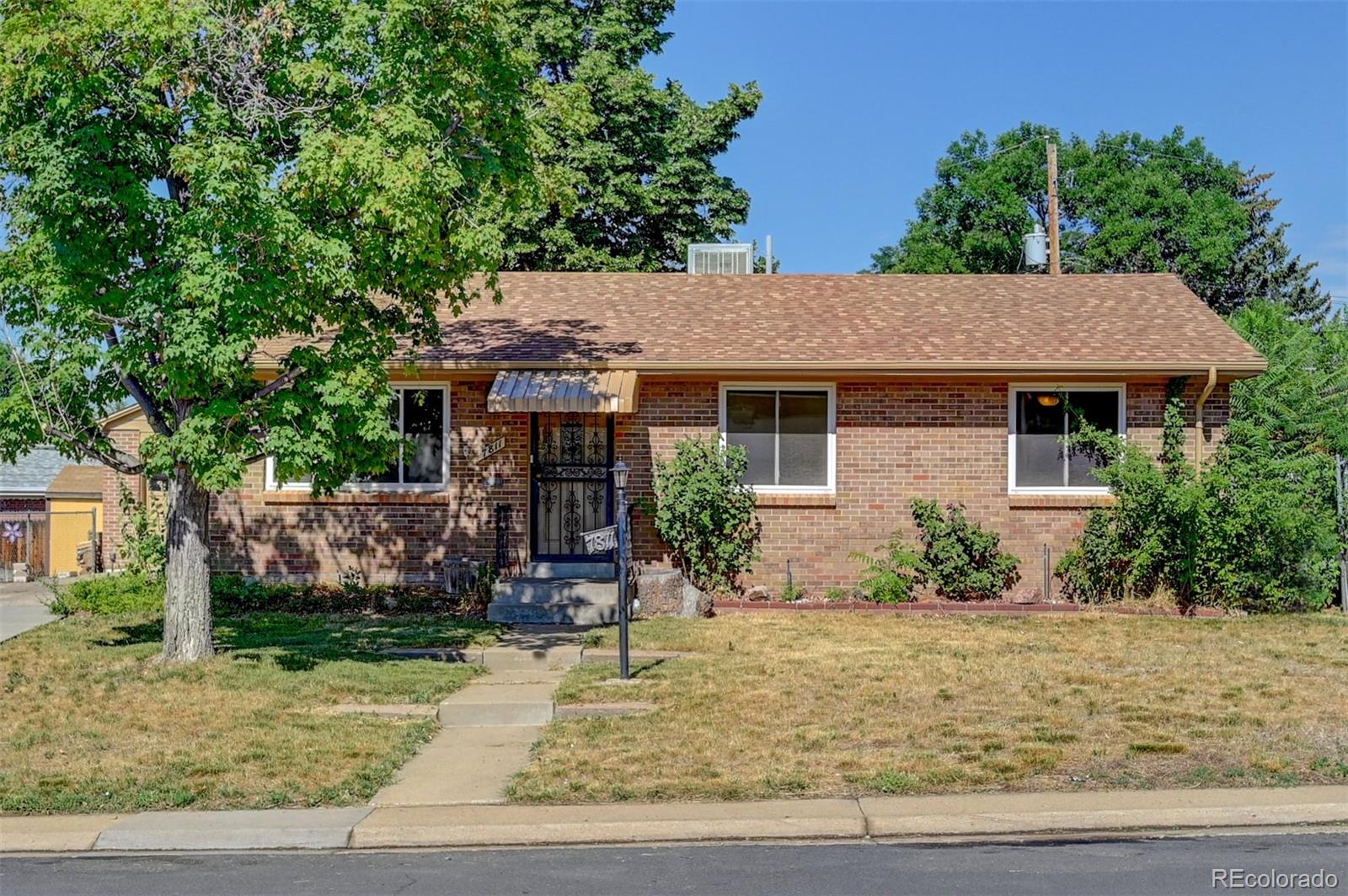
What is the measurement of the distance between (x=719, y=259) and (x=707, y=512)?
7.27 m

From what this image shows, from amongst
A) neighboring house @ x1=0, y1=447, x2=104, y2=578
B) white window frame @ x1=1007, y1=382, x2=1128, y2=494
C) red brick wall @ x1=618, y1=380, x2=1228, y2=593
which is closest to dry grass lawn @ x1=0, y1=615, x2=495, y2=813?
red brick wall @ x1=618, y1=380, x2=1228, y2=593

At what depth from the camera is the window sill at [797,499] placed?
15633 millimetres

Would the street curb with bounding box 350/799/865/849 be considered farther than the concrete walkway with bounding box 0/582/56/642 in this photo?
No

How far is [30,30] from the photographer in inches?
386

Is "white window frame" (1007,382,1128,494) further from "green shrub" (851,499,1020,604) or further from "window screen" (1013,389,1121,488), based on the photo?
"green shrub" (851,499,1020,604)

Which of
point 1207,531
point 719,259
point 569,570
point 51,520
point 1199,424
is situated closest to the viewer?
point 1207,531

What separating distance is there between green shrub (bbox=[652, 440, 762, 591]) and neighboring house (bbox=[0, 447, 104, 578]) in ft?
26.6

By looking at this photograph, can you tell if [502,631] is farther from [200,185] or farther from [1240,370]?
[1240,370]

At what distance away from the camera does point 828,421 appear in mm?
15836

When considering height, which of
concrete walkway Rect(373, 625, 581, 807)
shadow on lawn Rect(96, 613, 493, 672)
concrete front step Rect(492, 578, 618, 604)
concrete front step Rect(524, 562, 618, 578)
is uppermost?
concrete front step Rect(524, 562, 618, 578)

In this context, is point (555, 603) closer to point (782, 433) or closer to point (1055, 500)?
point (782, 433)

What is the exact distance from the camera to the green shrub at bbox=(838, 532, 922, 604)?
15.1 m

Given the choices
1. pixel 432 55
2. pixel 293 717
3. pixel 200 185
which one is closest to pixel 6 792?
pixel 293 717

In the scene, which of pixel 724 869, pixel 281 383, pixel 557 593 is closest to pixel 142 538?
pixel 557 593
